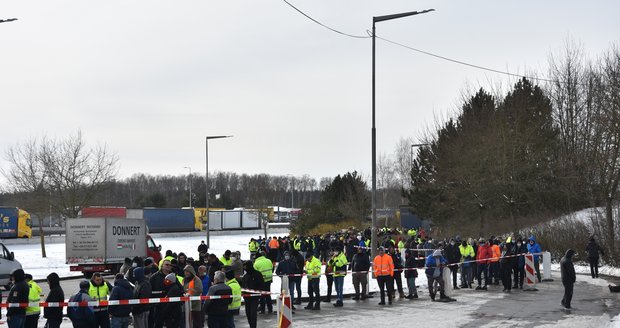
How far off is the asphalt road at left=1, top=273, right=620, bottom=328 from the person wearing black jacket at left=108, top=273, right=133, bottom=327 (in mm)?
4537

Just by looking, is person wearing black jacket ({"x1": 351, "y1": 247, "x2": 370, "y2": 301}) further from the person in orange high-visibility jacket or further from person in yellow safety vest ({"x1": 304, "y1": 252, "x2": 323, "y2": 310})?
person in yellow safety vest ({"x1": 304, "y1": 252, "x2": 323, "y2": 310})

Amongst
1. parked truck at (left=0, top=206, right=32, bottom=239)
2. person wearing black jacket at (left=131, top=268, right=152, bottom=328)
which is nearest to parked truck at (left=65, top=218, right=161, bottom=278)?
person wearing black jacket at (left=131, top=268, right=152, bottom=328)

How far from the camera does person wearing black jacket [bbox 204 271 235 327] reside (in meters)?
12.4

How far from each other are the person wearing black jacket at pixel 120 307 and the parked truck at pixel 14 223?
47.5 meters

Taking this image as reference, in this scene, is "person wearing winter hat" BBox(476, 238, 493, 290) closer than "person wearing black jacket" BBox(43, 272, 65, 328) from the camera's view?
No

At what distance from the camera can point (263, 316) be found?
61.0 ft

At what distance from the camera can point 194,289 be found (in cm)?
1407

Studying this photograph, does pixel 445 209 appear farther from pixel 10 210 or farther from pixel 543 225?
pixel 10 210

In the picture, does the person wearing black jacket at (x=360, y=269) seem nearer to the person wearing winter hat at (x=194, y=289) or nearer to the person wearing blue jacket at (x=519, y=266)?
the person wearing blue jacket at (x=519, y=266)

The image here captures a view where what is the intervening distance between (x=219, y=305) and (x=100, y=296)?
232cm

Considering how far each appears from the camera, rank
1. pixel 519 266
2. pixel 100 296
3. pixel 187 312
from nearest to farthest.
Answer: pixel 100 296, pixel 187 312, pixel 519 266

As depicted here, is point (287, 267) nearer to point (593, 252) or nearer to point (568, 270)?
point (568, 270)

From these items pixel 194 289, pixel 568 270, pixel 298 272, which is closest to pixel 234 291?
pixel 194 289

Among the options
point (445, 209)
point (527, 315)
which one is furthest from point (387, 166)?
point (527, 315)
